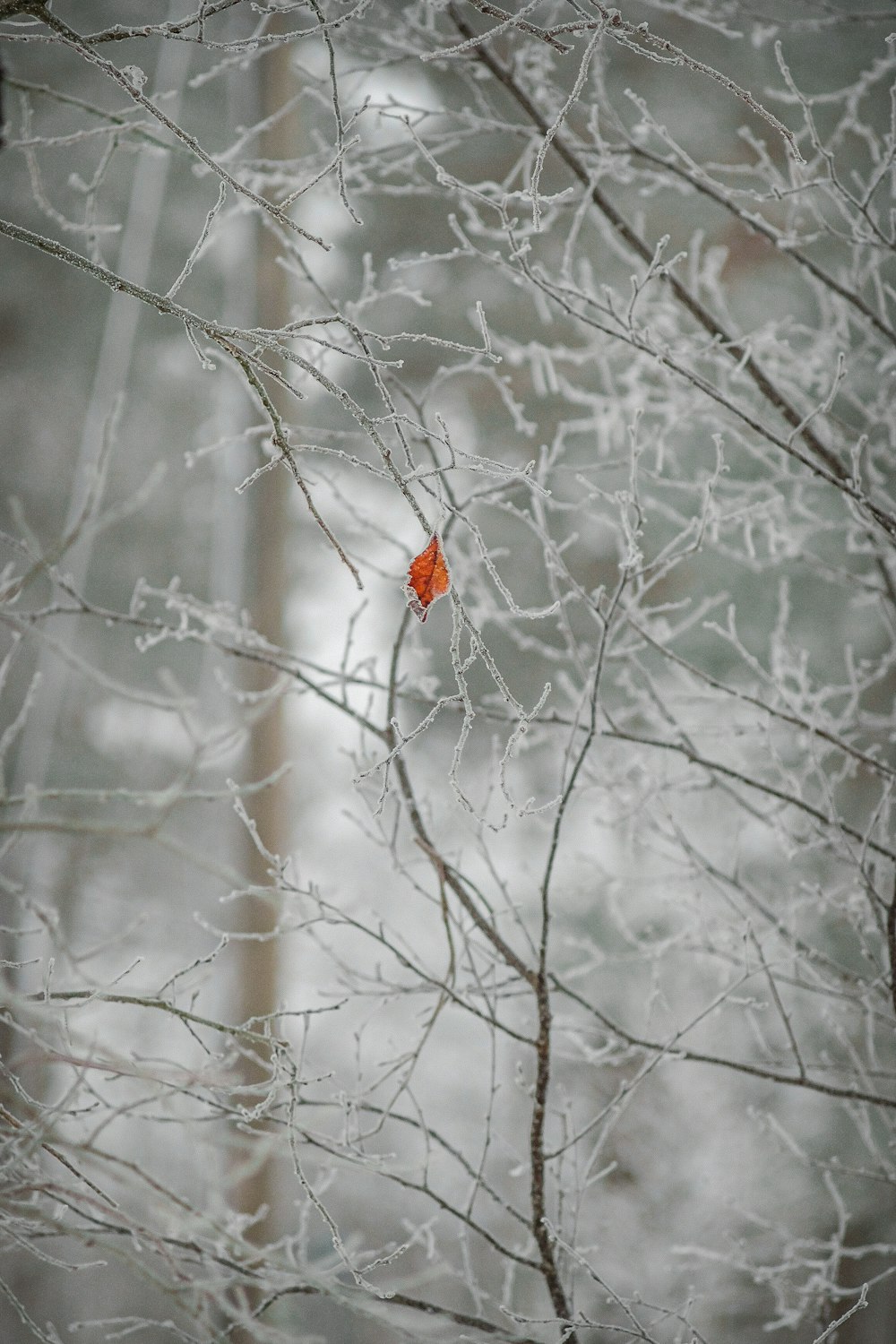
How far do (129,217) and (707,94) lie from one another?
3.36 metres

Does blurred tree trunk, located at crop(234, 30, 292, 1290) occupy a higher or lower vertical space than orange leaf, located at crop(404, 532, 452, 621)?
higher

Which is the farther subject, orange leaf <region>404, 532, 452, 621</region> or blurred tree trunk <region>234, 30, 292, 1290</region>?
blurred tree trunk <region>234, 30, 292, 1290</region>

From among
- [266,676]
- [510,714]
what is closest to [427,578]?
[510,714]

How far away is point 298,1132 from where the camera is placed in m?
1.11

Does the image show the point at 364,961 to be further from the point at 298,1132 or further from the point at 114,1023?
the point at 298,1132

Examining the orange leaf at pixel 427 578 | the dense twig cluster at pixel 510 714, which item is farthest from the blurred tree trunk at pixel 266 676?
the orange leaf at pixel 427 578

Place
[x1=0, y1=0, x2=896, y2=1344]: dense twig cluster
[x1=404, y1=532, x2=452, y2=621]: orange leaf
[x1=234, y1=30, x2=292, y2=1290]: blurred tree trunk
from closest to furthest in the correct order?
[x1=404, y1=532, x2=452, y2=621]: orange leaf, [x1=0, y1=0, x2=896, y2=1344]: dense twig cluster, [x1=234, y1=30, x2=292, y2=1290]: blurred tree trunk

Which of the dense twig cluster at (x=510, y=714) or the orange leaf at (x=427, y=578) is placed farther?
the dense twig cluster at (x=510, y=714)

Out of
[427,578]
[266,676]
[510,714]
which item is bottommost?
[427,578]

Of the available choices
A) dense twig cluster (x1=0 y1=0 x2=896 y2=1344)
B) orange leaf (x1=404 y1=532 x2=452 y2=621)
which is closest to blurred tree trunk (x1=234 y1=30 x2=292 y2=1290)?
dense twig cluster (x1=0 y1=0 x2=896 y2=1344)

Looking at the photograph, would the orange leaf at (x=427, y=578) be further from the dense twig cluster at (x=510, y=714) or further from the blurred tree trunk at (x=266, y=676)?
the blurred tree trunk at (x=266, y=676)

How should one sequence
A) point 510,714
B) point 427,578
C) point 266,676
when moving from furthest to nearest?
1. point 266,676
2. point 510,714
3. point 427,578

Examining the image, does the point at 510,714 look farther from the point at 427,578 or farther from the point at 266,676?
the point at 266,676

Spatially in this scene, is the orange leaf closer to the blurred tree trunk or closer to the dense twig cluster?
the dense twig cluster
